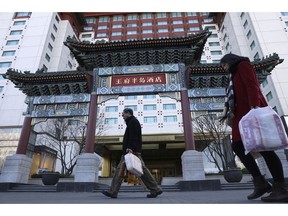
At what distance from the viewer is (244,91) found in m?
2.46

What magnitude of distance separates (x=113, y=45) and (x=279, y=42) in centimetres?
2145

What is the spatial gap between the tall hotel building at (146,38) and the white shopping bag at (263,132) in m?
19.2

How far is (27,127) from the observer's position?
34.5ft

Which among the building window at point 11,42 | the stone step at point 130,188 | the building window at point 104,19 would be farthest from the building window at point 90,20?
the stone step at point 130,188

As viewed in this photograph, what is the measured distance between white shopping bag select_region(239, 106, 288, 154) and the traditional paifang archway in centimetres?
758

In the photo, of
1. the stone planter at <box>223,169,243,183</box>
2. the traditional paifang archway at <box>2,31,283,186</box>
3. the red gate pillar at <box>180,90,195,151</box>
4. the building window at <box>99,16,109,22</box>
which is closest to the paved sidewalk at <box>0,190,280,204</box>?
the red gate pillar at <box>180,90,195,151</box>

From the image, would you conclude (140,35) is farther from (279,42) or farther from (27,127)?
(27,127)

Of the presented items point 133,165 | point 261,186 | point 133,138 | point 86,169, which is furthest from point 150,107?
point 261,186

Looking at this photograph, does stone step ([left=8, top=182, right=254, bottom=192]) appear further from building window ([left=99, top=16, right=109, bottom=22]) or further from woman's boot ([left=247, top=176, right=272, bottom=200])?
building window ([left=99, top=16, right=109, bottom=22])

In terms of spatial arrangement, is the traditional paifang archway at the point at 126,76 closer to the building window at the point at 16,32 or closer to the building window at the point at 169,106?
the building window at the point at 169,106

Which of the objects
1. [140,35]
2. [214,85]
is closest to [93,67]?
[214,85]

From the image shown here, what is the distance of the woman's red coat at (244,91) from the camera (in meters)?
2.26

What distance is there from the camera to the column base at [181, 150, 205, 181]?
8289 millimetres

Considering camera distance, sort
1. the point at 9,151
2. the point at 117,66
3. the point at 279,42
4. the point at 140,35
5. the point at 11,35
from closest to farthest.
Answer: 1. the point at 117,66
2. the point at 9,151
3. the point at 279,42
4. the point at 11,35
5. the point at 140,35
